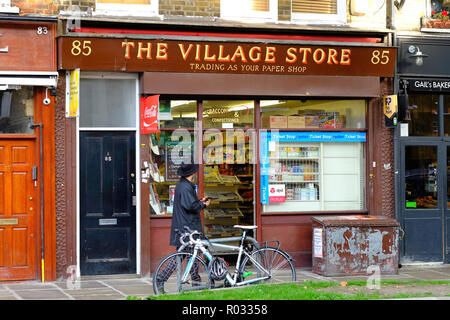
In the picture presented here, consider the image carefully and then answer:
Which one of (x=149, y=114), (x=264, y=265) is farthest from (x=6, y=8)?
(x=264, y=265)

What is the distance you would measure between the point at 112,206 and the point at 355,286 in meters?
4.41

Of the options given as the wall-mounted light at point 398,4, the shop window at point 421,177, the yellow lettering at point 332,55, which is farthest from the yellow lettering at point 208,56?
the shop window at point 421,177

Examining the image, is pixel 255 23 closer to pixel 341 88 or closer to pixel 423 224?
pixel 341 88

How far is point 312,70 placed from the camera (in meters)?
12.8

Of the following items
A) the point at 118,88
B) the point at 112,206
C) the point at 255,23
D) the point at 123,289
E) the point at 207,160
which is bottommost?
the point at 123,289

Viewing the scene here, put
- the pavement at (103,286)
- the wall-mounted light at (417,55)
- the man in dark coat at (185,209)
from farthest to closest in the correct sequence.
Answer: the wall-mounted light at (417,55)
the pavement at (103,286)
the man in dark coat at (185,209)

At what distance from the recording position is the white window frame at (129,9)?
39.9 feet

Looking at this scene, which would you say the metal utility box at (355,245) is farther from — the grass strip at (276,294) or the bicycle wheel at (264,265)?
the grass strip at (276,294)

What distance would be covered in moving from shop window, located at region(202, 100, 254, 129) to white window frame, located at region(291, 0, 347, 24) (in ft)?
5.95

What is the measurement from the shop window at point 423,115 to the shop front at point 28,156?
6.68 meters

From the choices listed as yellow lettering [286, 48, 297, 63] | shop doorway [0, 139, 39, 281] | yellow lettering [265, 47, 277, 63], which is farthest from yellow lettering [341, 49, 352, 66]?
shop doorway [0, 139, 39, 281]

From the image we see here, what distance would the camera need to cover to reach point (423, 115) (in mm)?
13688

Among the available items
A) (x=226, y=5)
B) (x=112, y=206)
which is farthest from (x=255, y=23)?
(x=112, y=206)

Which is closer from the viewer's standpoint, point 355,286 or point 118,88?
point 355,286
